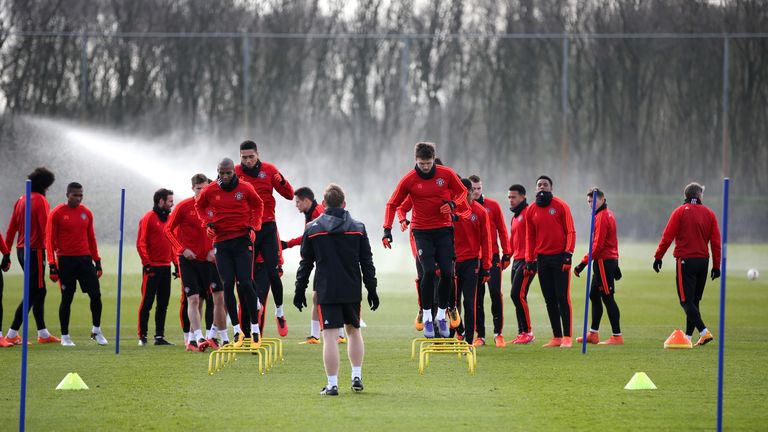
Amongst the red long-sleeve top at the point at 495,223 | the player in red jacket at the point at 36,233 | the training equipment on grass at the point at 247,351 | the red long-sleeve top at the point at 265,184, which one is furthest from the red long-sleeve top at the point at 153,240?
the red long-sleeve top at the point at 495,223

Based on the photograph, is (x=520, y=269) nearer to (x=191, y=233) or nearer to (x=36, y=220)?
(x=191, y=233)

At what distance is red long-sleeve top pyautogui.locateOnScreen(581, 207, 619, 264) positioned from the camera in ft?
54.9

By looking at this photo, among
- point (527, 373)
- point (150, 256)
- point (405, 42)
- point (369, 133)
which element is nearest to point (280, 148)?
point (369, 133)

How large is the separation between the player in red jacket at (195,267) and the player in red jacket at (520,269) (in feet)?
14.1

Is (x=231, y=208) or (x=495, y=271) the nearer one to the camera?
(x=231, y=208)

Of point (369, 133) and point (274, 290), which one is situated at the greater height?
point (369, 133)

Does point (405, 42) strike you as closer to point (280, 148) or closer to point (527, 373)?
point (280, 148)

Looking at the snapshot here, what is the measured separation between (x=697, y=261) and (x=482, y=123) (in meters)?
37.1

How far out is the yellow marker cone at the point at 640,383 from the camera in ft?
39.1

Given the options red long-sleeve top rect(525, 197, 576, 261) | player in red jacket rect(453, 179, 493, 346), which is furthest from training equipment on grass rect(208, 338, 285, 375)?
red long-sleeve top rect(525, 197, 576, 261)

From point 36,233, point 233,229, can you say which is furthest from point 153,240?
point 233,229

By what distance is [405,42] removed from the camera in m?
53.0

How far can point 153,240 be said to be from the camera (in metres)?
16.5

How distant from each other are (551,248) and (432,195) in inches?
100
